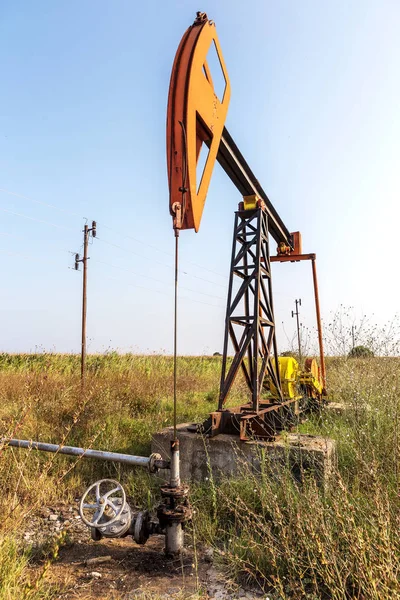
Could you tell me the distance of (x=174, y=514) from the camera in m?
3.10

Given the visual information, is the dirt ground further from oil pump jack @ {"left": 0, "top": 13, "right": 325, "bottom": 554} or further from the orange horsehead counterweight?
the orange horsehead counterweight

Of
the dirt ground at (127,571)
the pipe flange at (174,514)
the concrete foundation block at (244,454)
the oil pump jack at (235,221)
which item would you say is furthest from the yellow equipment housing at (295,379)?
the pipe flange at (174,514)

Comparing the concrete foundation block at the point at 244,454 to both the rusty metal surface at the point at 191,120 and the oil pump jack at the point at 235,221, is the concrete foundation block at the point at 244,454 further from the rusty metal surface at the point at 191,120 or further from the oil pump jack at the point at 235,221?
the rusty metal surface at the point at 191,120

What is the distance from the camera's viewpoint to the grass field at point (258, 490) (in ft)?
7.77

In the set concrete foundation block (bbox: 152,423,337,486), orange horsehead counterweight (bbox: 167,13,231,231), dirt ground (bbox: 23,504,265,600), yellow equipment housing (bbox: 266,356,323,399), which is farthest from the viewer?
yellow equipment housing (bbox: 266,356,323,399)

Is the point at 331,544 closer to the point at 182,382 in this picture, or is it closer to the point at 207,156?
the point at 207,156

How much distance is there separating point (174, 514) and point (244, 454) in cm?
148

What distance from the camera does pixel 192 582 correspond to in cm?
295

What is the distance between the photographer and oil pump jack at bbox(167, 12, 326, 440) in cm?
375

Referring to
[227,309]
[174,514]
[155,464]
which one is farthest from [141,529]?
[227,309]

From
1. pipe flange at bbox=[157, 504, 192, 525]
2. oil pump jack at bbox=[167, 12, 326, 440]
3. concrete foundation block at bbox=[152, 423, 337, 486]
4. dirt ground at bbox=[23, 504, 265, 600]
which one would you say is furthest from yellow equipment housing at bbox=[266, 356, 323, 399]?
pipe flange at bbox=[157, 504, 192, 525]

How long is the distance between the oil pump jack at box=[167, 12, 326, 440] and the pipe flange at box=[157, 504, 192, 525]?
149 cm

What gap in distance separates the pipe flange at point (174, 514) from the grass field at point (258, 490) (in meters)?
0.35

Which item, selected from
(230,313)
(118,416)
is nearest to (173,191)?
(230,313)
